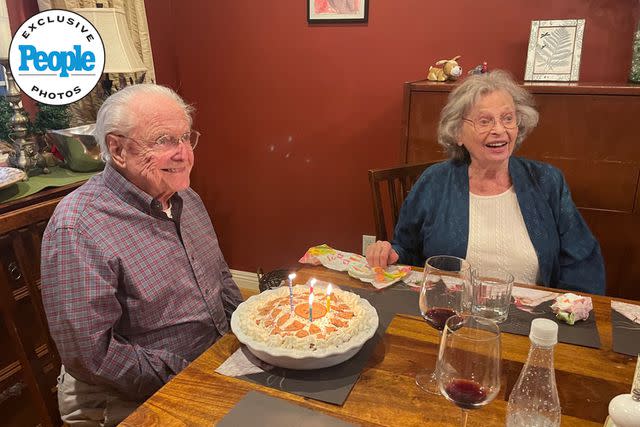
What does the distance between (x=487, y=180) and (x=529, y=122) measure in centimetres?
29

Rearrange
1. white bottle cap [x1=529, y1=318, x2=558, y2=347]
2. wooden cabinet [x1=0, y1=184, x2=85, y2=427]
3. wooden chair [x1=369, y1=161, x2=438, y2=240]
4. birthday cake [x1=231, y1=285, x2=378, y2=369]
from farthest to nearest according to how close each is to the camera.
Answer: wooden chair [x1=369, y1=161, x2=438, y2=240] → wooden cabinet [x1=0, y1=184, x2=85, y2=427] → birthday cake [x1=231, y1=285, x2=378, y2=369] → white bottle cap [x1=529, y1=318, x2=558, y2=347]

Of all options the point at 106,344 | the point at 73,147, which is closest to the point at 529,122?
the point at 106,344

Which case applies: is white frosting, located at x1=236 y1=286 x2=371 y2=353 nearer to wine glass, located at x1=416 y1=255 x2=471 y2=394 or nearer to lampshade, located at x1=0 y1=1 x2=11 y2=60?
wine glass, located at x1=416 y1=255 x2=471 y2=394

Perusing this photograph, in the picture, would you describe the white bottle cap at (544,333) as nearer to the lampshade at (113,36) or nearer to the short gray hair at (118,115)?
the short gray hair at (118,115)

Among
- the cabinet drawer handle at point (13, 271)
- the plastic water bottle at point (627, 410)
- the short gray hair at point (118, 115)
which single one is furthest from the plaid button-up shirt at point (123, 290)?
the plastic water bottle at point (627, 410)

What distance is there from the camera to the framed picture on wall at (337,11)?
2822 millimetres

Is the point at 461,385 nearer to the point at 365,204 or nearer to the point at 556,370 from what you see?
the point at 556,370

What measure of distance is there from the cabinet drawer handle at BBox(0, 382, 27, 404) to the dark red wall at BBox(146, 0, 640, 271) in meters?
1.80

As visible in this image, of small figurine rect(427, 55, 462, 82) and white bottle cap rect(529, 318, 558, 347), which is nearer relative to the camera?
white bottle cap rect(529, 318, 558, 347)

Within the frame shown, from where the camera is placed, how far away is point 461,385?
883 millimetres

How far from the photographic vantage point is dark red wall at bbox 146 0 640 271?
2.65 metres

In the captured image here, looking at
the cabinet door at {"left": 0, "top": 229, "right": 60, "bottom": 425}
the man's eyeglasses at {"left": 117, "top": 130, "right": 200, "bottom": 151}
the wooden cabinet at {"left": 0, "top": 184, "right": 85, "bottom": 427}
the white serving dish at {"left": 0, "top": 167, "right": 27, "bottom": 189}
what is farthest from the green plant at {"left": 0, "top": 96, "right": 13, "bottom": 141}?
the man's eyeglasses at {"left": 117, "top": 130, "right": 200, "bottom": 151}

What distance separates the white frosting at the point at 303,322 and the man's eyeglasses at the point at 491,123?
2.98ft

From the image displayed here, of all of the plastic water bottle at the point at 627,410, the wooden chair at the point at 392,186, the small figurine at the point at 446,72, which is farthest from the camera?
the small figurine at the point at 446,72
